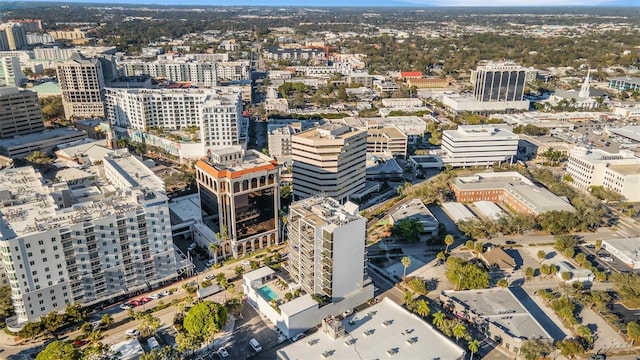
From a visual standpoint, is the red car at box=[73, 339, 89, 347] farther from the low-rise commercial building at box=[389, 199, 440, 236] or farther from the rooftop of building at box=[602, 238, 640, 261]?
the rooftop of building at box=[602, 238, 640, 261]

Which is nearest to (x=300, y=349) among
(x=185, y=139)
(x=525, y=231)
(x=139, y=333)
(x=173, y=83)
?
(x=139, y=333)

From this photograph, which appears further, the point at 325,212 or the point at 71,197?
the point at 71,197

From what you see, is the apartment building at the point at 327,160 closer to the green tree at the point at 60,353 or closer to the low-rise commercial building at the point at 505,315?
the low-rise commercial building at the point at 505,315

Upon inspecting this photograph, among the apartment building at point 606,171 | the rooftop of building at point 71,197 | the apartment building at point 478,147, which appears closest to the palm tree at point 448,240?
the apartment building at point 478,147

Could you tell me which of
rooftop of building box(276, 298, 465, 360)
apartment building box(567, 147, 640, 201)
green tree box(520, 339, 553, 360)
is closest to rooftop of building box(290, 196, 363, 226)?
rooftop of building box(276, 298, 465, 360)

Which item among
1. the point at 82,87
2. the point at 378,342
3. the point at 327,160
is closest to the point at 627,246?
the point at 378,342

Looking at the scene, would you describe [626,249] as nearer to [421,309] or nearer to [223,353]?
[421,309]
